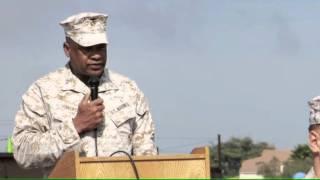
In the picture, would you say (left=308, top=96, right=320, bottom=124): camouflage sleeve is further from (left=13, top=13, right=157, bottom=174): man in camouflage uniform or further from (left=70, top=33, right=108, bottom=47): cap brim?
(left=70, top=33, right=108, bottom=47): cap brim

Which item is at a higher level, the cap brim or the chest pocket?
the cap brim

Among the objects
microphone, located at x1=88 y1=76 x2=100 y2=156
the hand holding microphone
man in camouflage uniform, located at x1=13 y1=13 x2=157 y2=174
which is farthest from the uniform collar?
the hand holding microphone

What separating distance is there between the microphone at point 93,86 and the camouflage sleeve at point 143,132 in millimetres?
449

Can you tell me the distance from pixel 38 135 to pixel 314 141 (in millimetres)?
1652

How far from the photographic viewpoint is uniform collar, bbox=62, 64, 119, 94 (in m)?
5.73

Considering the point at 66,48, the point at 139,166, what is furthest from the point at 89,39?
the point at 139,166

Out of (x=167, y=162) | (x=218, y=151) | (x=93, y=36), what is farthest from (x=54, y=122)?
(x=218, y=151)

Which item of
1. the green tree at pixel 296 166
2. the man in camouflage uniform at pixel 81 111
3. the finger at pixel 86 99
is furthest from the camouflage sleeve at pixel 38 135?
the green tree at pixel 296 166

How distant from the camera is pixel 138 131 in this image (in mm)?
5914

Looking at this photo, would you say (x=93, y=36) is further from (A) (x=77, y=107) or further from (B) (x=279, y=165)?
(B) (x=279, y=165)

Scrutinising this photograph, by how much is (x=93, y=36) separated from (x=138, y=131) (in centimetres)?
65

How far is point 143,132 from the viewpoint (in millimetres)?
5918

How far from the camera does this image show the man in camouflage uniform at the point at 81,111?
5.41 metres

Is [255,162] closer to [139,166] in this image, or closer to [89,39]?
[89,39]
